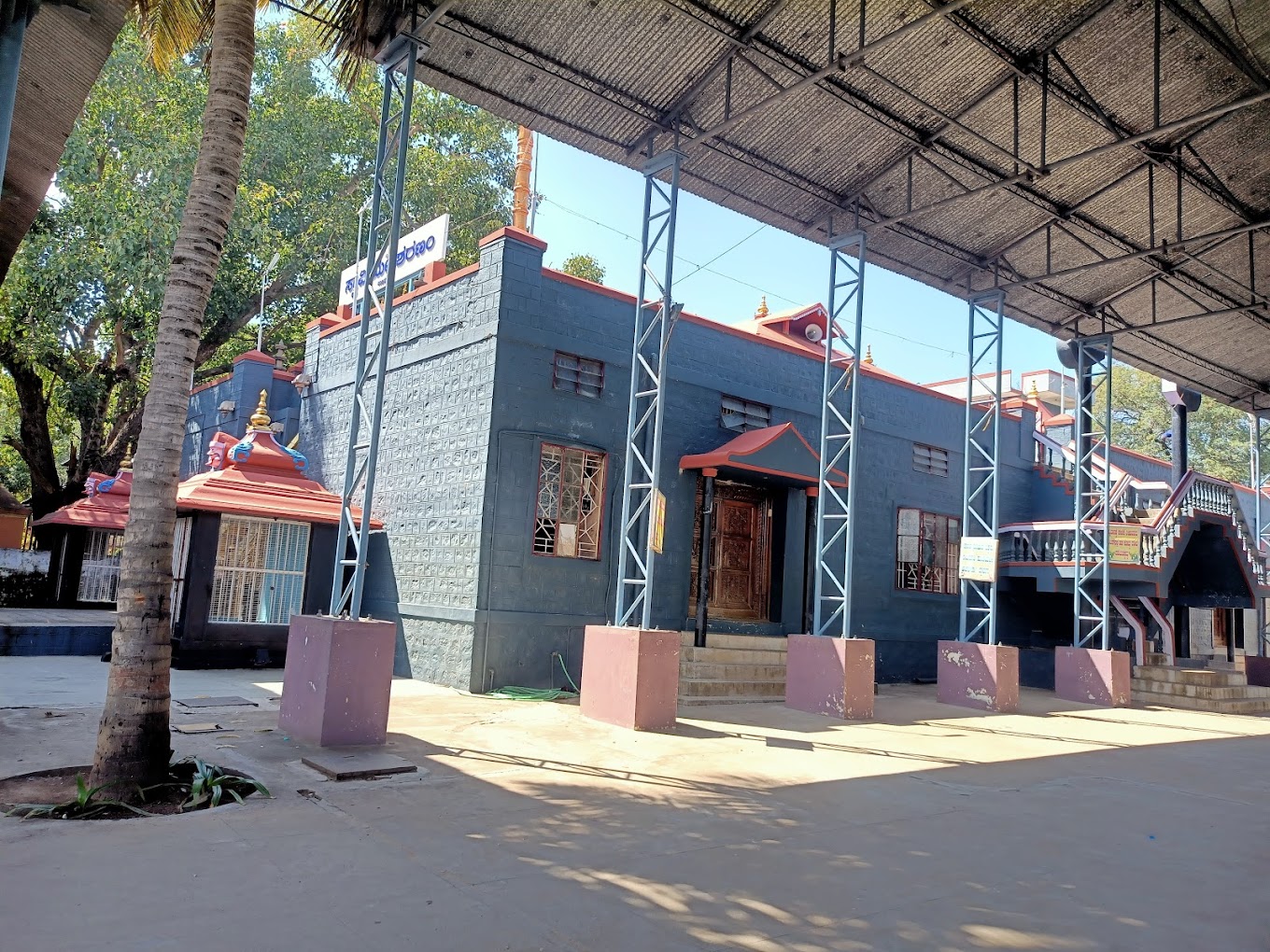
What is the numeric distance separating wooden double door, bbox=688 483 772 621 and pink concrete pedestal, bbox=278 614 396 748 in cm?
779

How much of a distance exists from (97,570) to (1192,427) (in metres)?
40.7

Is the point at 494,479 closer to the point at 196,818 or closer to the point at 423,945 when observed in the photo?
the point at 196,818

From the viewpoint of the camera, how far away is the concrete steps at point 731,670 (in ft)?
41.3

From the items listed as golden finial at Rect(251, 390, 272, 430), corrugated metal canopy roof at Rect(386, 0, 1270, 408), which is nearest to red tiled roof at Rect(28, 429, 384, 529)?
golden finial at Rect(251, 390, 272, 430)

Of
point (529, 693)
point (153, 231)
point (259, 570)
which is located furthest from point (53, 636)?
point (153, 231)

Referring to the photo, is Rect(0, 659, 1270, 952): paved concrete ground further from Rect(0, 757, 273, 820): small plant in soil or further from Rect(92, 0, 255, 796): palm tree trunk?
Rect(92, 0, 255, 796): palm tree trunk

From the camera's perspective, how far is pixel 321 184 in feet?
83.9

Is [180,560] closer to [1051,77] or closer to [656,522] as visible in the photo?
[656,522]

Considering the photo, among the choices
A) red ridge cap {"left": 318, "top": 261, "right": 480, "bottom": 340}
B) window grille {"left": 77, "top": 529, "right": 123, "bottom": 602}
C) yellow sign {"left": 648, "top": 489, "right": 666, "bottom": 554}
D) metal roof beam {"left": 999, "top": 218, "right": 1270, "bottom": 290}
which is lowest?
window grille {"left": 77, "top": 529, "right": 123, "bottom": 602}

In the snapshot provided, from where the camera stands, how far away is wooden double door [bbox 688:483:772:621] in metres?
15.3

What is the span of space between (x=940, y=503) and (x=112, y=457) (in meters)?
18.7

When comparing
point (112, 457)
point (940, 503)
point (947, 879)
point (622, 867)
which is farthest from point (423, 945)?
point (112, 457)

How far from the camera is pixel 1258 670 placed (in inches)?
778

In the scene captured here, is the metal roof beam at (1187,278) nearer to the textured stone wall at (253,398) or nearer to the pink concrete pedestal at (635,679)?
the pink concrete pedestal at (635,679)
